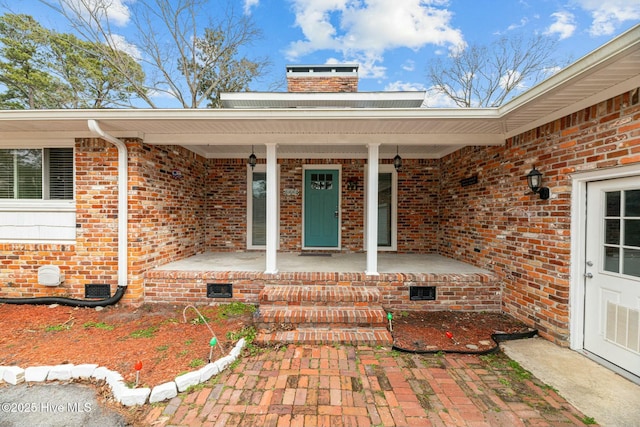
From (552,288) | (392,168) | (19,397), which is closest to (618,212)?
(552,288)

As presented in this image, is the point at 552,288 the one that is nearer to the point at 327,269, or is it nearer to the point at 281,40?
the point at 327,269

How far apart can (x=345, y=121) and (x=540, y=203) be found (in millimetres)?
2656

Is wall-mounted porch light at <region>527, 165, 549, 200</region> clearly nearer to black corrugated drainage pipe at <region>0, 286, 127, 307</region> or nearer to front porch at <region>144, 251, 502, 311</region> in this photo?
front porch at <region>144, 251, 502, 311</region>

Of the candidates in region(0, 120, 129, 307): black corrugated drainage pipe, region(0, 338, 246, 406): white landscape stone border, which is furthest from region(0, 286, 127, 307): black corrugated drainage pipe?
region(0, 338, 246, 406): white landscape stone border

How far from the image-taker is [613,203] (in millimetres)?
2619

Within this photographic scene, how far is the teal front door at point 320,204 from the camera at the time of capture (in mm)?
6090

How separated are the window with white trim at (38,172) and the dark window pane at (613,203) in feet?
22.9

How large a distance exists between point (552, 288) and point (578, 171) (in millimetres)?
1360

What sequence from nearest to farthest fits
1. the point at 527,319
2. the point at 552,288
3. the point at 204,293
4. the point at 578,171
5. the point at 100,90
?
the point at 578,171 < the point at 552,288 < the point at 527,319 < the point at 204,293 < the point at 100,90

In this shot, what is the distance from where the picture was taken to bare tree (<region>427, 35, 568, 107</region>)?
1078 cm

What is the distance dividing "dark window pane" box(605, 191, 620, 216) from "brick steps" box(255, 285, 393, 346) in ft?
8.39

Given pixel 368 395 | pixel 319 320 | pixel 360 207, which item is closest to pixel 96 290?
pixel 319 320

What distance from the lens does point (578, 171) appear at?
2814 millimetres

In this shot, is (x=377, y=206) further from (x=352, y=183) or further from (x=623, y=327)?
(x=623, y=327)
